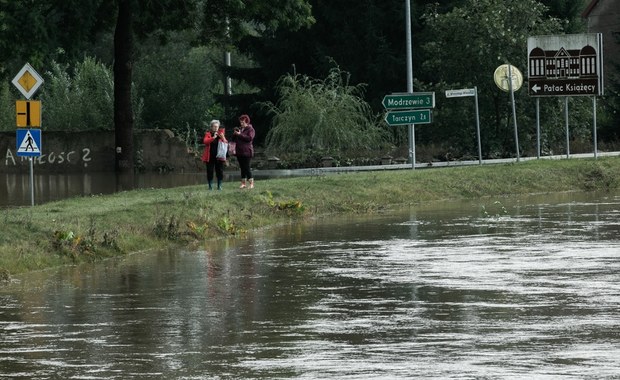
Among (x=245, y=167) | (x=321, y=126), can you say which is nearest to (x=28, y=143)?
(x=245, y=167)

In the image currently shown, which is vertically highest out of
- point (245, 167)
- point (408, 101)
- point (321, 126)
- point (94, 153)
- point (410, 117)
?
point (408, 101)

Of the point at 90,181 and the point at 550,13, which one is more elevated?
the point at 550,13

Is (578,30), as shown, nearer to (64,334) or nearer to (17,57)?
(17,57)

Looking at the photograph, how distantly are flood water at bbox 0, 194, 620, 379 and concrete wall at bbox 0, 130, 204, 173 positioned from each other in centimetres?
2619

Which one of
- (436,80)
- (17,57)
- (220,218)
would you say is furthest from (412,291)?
(436,80)

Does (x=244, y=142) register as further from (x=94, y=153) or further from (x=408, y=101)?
(x=94, y=153)

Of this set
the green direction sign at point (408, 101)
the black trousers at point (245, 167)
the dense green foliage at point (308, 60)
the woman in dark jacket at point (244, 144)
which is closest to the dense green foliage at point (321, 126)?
the dense green foliage at point (308, 60)

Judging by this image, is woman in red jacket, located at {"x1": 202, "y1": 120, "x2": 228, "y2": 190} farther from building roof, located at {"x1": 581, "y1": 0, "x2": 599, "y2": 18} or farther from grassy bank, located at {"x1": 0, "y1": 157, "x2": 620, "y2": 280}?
building roof, located at {"x1": 581, "y1": 0, "x2": 599, "y2": 18}

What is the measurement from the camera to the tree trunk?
43.3 metres

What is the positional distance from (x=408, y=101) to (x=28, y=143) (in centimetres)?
1498

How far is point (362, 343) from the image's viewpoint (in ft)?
46.0

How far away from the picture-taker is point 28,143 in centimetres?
2828

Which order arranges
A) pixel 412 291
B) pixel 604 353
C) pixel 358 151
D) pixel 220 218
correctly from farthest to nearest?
pixel 358 151 < pixel 220 218 < pixel 412 291 < pixel 604 353

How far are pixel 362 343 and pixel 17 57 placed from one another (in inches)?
1133
